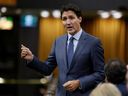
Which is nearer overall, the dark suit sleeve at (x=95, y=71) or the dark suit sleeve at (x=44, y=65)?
the dark suit sleeve at (x=95, y=71)

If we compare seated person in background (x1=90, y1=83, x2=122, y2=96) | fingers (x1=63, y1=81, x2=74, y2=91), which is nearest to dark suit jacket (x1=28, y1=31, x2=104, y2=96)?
fingers (x1=63, y1=81, x2=74, y2=91)

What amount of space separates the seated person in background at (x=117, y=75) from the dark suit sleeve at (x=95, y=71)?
938mm

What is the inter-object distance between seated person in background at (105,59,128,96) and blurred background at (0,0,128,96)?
28.7 ft

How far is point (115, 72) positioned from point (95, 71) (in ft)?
3.44

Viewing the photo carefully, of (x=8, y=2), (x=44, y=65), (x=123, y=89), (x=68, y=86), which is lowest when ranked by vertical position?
(x=8, y=2)

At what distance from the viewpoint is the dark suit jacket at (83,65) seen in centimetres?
539

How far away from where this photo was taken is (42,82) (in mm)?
13469

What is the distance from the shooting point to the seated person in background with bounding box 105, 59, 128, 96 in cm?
435

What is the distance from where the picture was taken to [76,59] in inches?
214

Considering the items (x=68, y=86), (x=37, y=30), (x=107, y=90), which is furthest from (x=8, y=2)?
(x=107, y=90)

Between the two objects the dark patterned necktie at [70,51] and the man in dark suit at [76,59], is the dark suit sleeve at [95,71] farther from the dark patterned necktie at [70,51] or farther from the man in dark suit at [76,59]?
the dark patterned necktie at [70,51]

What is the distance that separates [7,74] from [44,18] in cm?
168

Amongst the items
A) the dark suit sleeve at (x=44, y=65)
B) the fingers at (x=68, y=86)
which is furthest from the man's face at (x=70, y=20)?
the fingers at (x=68, y=86)

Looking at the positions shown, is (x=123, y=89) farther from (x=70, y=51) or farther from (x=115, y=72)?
(x=70, y=51)
